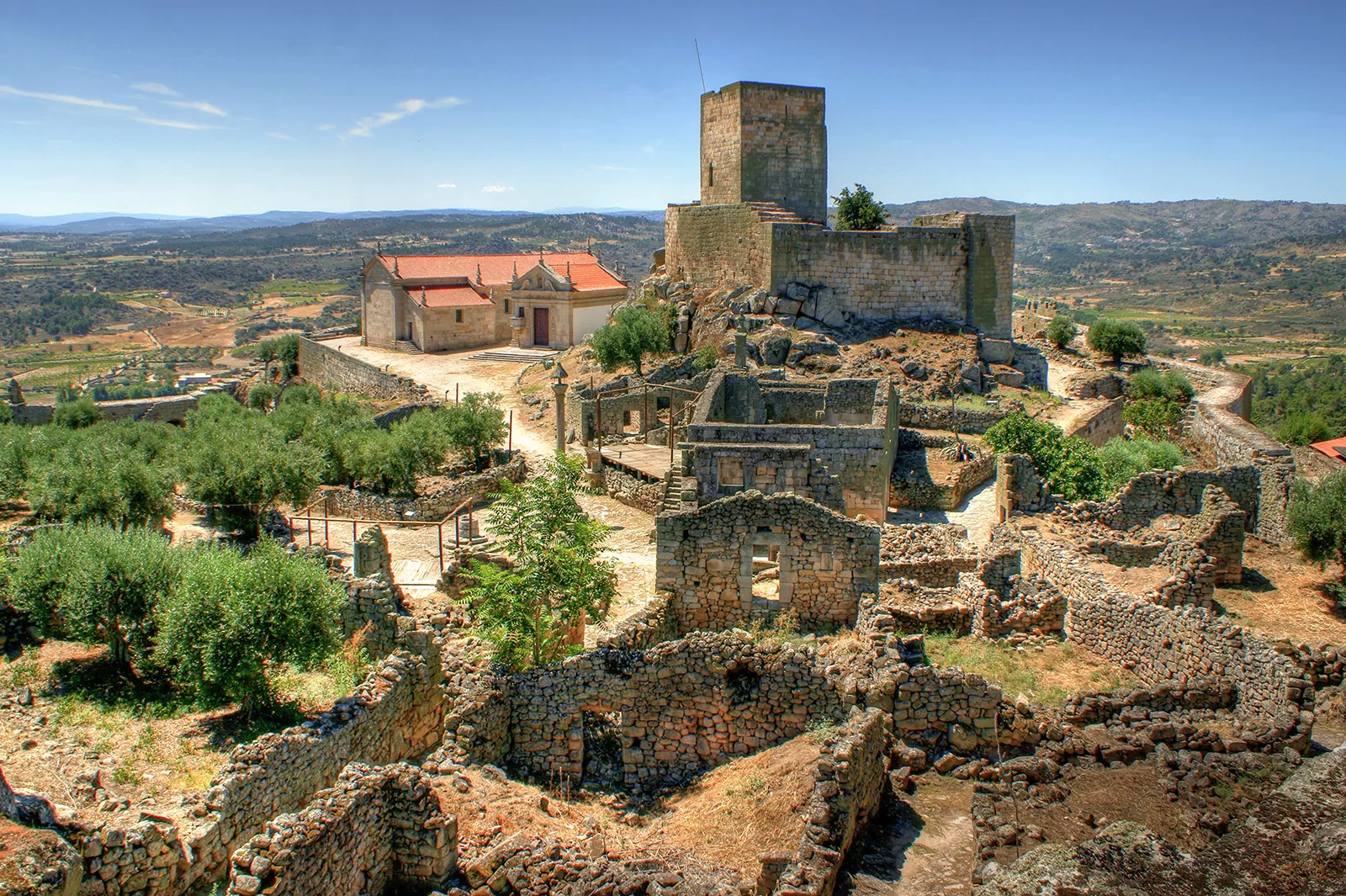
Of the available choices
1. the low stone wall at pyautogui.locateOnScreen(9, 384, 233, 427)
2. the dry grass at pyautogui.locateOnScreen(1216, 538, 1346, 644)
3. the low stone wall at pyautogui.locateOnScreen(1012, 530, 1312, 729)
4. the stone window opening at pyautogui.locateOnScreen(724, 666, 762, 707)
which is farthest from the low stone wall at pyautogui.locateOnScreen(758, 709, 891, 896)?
the low stone wall at pyautogui.locateOnScreen(9, 384, 233, 427)

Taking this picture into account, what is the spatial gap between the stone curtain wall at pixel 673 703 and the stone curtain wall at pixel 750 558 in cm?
269

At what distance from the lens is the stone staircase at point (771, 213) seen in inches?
1374

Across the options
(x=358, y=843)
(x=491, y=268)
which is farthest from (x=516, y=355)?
(x=358, y=843)

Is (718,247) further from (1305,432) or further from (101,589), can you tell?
(101,589)

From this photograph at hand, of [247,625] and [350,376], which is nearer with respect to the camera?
[247,625]

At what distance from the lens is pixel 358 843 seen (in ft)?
23.3

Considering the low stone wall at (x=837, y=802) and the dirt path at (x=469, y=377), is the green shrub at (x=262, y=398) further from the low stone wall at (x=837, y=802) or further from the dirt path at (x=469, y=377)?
the low stone wall at (x=837, y=802)

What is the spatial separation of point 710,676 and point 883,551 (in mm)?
5441

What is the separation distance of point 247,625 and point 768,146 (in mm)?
28959

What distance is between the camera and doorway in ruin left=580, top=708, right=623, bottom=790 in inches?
368

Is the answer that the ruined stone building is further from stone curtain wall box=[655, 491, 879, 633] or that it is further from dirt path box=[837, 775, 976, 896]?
dirt path box=[837, 775, 976, 896]

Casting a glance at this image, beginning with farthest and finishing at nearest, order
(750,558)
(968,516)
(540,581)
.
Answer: (968,516)
(750,558)
(540,581)

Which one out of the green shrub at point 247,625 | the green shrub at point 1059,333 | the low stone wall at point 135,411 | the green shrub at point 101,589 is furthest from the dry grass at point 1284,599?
the low stone wall at point 135,411

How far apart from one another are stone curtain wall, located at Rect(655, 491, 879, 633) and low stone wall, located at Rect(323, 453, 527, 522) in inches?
434
